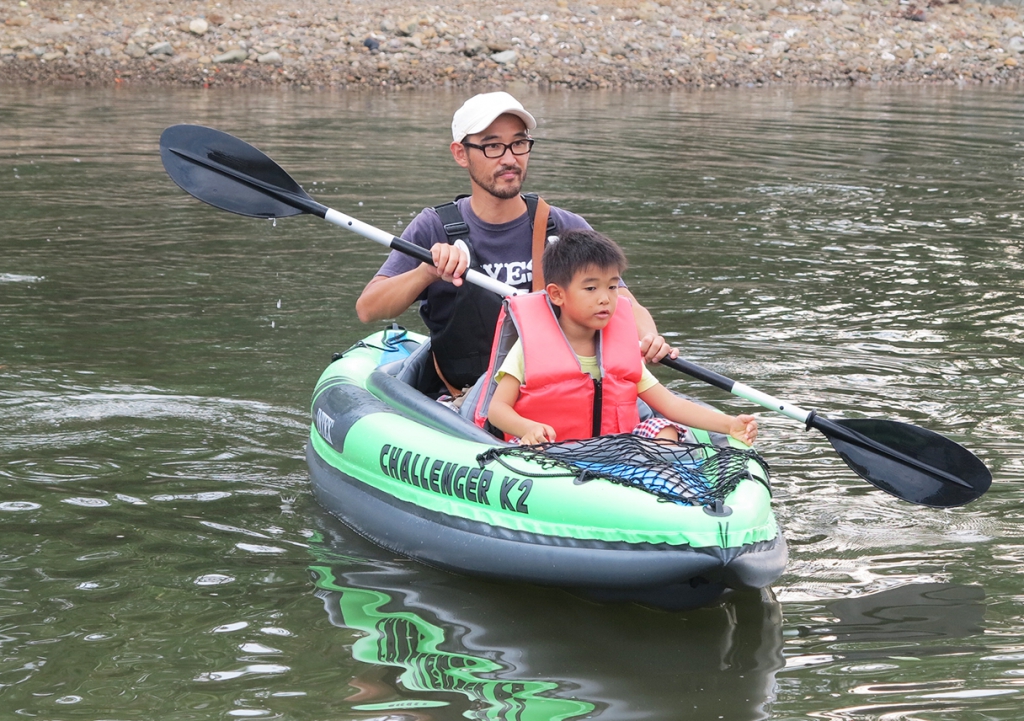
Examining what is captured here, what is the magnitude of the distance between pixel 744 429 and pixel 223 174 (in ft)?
8.02

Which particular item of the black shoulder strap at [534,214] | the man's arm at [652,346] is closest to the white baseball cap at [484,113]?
the black shoulder strap at [534,214]

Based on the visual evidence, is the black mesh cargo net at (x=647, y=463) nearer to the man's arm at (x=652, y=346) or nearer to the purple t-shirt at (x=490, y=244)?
the man's arm at (x=652, y=346)

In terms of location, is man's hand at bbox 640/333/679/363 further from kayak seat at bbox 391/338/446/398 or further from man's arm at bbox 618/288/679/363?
kayak seat at bbox 391/338/446/398

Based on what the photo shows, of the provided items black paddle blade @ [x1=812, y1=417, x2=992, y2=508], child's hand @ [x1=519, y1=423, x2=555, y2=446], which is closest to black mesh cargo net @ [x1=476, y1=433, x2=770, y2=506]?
child's hand @ [x1=519, y1=423, x2=555, y2=446]

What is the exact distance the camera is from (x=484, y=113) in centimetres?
424

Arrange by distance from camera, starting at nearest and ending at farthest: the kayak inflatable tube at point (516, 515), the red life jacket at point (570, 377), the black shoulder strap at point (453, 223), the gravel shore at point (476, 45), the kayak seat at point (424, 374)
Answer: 1. the kayak inflatable tube at point (516, 515)
2. the red life jacket at point (570, 377)
3. the black shoulder strap at point (453, 223)
4. the kayak seat at point (424, 374)
5. the gravel shore at point (476, 45)

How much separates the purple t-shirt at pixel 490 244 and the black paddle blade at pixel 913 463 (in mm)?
1137

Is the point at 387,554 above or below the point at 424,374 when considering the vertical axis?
below

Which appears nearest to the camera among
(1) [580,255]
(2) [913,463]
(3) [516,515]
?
(3) [516,515]

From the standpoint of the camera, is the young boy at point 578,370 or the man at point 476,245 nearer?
the young boy at point 578,370

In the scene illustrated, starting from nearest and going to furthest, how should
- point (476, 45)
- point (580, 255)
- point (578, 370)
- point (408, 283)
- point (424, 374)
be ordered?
point (580, 255) < point (578, 370) < point (408, 283) < point (424, 374) < point (476, 45)

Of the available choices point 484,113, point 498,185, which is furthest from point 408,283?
point 484,113

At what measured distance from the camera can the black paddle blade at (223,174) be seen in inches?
199

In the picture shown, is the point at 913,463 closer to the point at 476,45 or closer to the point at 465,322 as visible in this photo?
the point at 465,322
